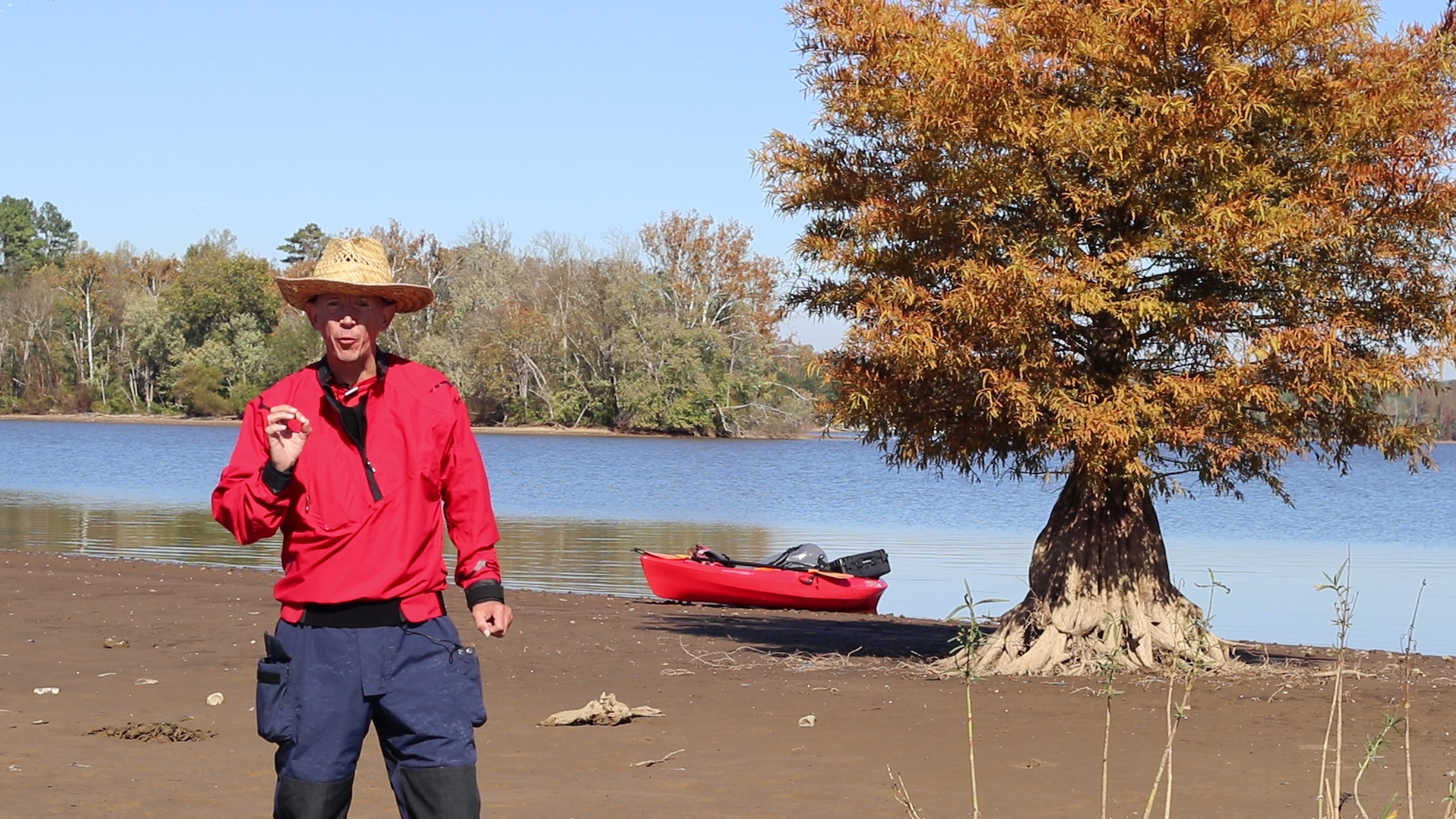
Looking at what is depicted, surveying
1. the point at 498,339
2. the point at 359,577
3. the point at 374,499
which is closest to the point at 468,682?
the point at 359,577

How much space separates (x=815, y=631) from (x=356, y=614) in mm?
11100

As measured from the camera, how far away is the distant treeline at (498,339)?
77938 millimetres

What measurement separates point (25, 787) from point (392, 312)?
3.79 m

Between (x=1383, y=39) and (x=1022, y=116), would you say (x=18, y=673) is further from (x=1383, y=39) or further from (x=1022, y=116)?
(x=1383, y=39)

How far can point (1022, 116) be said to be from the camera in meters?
10.7

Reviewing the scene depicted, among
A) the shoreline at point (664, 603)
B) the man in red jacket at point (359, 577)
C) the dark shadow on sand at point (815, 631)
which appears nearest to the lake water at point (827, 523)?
the shoreline at point (664, 603)

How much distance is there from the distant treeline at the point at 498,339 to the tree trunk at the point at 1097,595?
2219 inches

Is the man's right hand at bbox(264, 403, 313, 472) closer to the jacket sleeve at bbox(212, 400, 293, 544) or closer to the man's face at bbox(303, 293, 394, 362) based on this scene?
the jacket sleeve at bbox(212, 400, 293, 544)

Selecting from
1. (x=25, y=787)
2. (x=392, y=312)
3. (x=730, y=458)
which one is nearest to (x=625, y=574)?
(x=25, y=787)

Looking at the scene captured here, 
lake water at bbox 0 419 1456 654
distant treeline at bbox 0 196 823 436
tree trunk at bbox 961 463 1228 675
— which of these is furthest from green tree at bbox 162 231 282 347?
tree trunk at bbox 961 463 1228 675

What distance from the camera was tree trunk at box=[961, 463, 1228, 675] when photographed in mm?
11539

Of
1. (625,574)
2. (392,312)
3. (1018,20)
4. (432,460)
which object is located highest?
(1018,20)

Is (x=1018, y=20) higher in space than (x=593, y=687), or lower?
higher

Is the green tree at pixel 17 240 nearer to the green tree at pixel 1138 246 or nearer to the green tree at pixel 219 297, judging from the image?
the green tree at pixel 219 297
